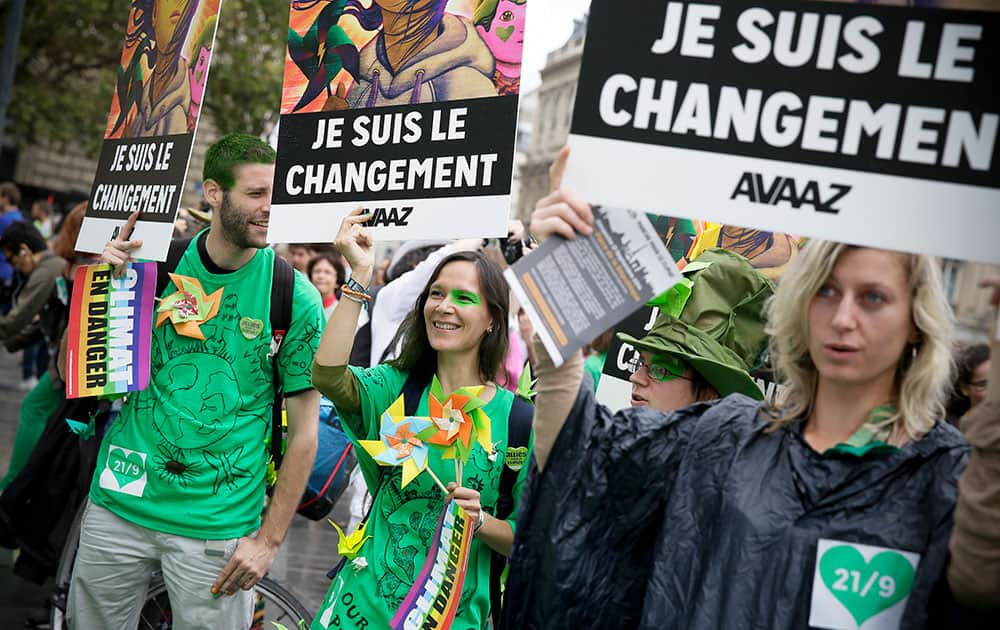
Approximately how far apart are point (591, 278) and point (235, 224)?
221 centimetres

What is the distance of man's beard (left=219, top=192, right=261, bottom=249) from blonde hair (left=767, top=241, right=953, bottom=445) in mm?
2299

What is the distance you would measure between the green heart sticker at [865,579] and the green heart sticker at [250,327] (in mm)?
2541

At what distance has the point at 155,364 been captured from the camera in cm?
444

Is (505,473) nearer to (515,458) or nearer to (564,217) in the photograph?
(515,458)

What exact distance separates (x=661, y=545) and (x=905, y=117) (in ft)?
3.22

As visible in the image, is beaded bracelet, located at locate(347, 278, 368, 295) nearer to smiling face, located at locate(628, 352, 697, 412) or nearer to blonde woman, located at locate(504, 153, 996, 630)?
smiling face, located at locate(628, 352, 697, 412)

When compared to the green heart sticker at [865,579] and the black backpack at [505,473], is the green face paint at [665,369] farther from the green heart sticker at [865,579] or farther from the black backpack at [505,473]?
the green heart sticker at [865,579]

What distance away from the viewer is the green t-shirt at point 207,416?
435 cm

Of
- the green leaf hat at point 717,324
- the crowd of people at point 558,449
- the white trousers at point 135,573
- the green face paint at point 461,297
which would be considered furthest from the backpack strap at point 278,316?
the green leaf hat at point 717,324

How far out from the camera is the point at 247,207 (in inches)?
173

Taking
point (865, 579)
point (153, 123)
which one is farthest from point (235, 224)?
point (865, 579)

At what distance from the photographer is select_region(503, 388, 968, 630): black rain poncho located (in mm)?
2357

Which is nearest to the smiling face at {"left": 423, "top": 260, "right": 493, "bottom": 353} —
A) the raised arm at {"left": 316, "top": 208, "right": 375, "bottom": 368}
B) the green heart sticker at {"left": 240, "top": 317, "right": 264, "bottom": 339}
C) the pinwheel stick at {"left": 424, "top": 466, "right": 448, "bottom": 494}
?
the raised arm at {"left": 316, "top": 208, "right": 375, "bottom": 368}

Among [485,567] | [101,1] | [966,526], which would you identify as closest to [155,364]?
[485,567]
